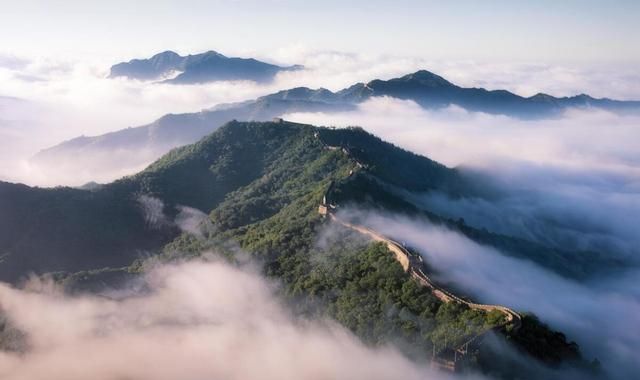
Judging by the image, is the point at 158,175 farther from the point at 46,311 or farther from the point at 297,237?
the point at 297,237

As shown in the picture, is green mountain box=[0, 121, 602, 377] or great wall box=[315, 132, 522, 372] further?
green mountain box=[0, 121, 602, 377]

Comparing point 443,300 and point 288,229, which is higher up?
point 443,300

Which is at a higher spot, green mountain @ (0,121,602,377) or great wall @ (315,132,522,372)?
great wall @ (315,132,522,372)

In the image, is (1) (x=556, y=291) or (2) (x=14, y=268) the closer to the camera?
(1) (x=556, y=291)

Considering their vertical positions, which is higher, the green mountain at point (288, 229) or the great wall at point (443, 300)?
the great wall at point (443, 300)

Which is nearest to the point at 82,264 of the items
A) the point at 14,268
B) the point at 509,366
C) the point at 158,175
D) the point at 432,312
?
the point at 14,268

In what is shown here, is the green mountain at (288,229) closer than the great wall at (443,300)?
No

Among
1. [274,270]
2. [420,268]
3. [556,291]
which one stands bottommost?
[556,291]

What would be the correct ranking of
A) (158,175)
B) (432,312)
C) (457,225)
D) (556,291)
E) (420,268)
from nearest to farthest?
1. (432,312)
2. (420,268)
3. (556,291)
4. (457,225)
5. (158,175)
